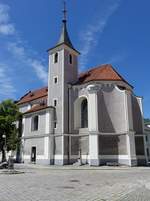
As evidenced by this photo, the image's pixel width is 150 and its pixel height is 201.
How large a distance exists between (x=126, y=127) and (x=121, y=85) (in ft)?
22.7

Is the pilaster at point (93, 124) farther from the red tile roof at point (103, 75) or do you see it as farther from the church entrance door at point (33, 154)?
the church entrance door at point (33, 154)

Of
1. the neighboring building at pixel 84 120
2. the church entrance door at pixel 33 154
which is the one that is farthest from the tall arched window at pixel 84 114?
the church entrance door at pixel 33 154

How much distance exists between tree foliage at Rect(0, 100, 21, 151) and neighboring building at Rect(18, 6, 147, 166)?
2.13 metres

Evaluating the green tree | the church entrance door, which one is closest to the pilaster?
the church entrance door

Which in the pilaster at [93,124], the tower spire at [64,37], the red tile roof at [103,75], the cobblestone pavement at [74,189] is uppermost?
the tower spire at [64,37]

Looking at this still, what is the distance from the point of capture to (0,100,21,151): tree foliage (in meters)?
37.2

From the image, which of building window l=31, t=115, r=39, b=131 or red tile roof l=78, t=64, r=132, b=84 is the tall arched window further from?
building window l=31, t=115, r=39, b=131

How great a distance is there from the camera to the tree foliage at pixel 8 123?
122ft

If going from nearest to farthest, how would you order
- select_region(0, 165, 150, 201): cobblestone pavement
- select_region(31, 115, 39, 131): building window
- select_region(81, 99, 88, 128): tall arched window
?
select_region(0, 165, 150, 201): cobblestone pavement → select_region(81, 99, 88, 128): tall arched window → select_region(31, 115, 39, 131): building window

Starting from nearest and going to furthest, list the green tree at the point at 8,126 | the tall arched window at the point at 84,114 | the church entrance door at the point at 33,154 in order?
the tall arched window at the point at 84,114 < the church entrance door at the point at 33,154 < the green tree at the point at 8,126

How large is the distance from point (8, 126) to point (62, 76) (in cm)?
1226

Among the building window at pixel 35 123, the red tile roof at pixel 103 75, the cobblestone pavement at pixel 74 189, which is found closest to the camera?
the cobblestone pavement at pixel 74 189

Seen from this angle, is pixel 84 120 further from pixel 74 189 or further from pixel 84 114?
pixel 74 189

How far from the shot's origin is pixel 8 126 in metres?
37.9
